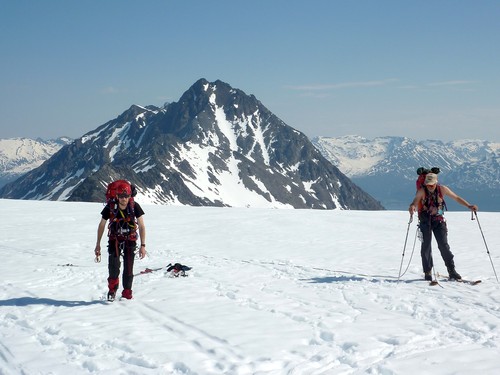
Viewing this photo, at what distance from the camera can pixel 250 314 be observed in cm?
925

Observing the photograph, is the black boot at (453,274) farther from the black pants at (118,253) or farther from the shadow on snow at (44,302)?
the shadow on snow at (44,302)

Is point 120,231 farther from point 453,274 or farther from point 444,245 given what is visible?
point 453,274

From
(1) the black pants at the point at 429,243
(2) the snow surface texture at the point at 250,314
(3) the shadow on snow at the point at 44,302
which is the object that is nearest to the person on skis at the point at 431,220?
(1) the black pants at the point at 429,243

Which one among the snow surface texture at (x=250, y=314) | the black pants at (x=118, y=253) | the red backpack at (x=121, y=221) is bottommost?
the snow surface texture at (x=250, y=314)

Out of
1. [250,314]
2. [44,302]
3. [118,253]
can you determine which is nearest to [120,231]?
[118,253]

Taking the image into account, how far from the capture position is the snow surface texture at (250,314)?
6.77m

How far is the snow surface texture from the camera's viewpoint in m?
6.77

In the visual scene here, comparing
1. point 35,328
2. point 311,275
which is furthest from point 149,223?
point 35,328

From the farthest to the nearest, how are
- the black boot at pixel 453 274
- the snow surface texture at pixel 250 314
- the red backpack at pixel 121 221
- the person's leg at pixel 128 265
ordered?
the black boot at pixel 453 274 → the person's leg at pixel 128 265 → the red backpack at pixel 121 221 → the snow surface texture at pixel 250 314

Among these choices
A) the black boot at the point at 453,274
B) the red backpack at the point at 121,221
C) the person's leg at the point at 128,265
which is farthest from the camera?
the black boot at the point at 453,274

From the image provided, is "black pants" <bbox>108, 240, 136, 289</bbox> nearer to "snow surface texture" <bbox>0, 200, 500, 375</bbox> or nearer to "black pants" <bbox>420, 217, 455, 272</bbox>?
"snow surface texture" <bbox>0, 200, 500, 375</bbox>

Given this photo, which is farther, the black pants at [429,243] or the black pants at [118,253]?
the black pants at [429,243]

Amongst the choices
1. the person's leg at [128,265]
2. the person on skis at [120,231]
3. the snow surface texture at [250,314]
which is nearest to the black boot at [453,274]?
the snow surface texture at [250,314]

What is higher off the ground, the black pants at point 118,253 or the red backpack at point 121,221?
the red backpack at point 121,221
